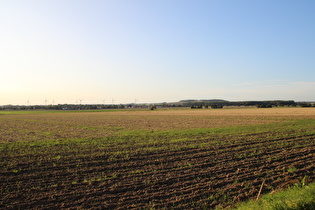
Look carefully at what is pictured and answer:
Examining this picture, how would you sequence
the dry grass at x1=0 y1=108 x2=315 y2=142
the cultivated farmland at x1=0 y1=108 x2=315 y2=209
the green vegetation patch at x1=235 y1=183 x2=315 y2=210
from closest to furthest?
1. the green vegetation patch at x1=235 y1=183 x2=315 y2=210
2. the cultivated farmland at x1=0 y1=108 x2=315 y2=209
3. the dry grass at x1=0 y1=108 x2=315 y2=142

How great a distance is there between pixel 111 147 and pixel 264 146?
10152mm

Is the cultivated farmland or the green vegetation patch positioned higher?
the green vegetation patch

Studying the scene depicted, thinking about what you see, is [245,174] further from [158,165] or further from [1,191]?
[1,191]

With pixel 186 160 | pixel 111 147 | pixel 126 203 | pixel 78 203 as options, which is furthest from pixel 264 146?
pixel 78 203

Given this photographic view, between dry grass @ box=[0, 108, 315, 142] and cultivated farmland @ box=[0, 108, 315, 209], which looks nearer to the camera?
cultivated farmland @ box=[0, 108, 315, 209]

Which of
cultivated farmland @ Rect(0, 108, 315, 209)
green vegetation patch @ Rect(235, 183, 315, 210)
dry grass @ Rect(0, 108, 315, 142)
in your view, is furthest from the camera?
dry grass @ Rect(0, 108, 315, 142)

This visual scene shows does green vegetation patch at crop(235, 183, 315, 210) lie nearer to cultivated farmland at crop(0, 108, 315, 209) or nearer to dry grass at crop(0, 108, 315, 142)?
cultivated farmland at crop(0, 108, 315, 209)

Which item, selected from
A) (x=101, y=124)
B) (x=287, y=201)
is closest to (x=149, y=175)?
(x=287, y=201)

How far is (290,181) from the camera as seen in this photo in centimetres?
888

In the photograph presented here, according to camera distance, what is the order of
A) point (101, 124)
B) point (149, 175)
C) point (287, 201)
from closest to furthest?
point (287, 201)
point (149, 175)
point (101, 124)

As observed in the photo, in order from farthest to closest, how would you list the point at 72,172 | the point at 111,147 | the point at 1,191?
the point at 111,147
the point at 72,172
the point at 1,191

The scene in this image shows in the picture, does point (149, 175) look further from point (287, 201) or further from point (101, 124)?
point (101, 124)

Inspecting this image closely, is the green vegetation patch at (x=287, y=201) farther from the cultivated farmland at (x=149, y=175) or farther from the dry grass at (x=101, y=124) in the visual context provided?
the dry grass at (x=101, y=124)

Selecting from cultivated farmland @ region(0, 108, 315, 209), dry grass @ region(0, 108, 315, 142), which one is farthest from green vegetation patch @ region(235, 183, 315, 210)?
dry grass @ region(0, 108, 315, 142)
